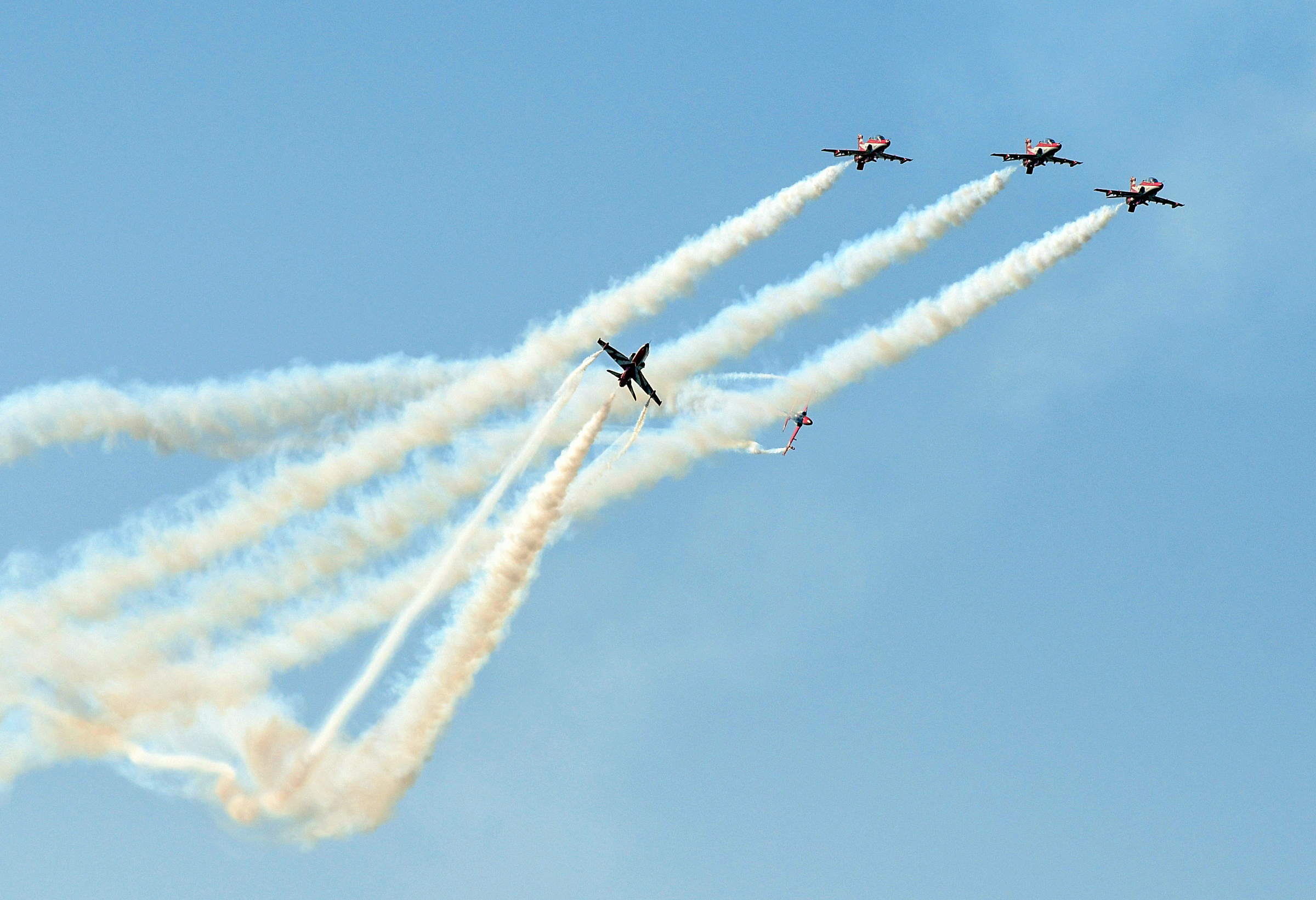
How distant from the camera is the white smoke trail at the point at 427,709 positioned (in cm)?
8112

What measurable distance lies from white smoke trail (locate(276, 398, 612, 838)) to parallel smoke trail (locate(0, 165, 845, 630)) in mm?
8038

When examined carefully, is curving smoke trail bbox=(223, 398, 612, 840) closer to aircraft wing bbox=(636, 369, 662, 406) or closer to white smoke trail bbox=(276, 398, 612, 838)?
white smoke trail bbox=(276, 398, 612, 838)

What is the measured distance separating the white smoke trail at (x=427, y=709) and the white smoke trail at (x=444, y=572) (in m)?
1.45

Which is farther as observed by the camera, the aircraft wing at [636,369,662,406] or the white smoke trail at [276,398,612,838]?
the aircraft wing at [636,369,662,406]

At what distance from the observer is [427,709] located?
268ft

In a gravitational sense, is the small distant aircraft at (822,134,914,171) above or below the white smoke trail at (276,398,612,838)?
above

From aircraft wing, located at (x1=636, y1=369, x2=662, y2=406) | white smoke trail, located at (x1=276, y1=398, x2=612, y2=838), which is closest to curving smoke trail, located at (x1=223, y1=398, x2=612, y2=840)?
white smoke trail, located at (x1=276, y1=398, x2=612, y2=838)

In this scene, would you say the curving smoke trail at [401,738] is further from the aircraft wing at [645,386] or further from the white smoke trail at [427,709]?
the aircraft wing at [645,386]

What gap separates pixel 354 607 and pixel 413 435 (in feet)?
28.5

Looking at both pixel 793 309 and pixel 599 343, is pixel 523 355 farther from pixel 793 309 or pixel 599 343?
pixel 793 309

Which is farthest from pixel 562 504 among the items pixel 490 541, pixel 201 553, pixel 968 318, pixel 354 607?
pixel 968 318

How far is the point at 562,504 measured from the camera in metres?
84.1

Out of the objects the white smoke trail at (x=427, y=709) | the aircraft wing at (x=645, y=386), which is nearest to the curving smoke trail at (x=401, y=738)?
the white smoke trail at (x=427, y=709)

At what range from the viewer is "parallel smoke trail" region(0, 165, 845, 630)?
82.7 metres
